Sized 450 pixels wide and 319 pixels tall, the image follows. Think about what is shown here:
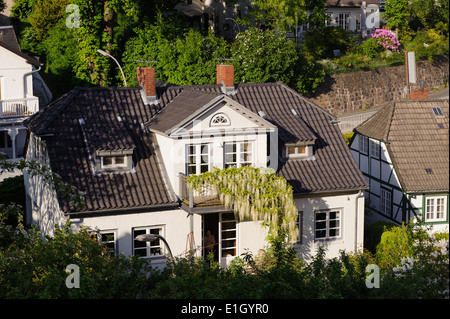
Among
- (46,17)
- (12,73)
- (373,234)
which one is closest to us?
(373,234)

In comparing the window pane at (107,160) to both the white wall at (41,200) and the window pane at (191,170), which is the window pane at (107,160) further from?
the window pane at (191,170)

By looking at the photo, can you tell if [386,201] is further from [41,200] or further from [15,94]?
[15,94]

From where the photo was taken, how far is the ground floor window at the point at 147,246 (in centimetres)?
2161

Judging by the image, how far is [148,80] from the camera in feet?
78.6

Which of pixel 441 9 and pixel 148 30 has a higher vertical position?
pixel 148 30

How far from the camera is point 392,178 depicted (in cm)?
2756

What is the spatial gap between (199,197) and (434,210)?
1016 centimetres

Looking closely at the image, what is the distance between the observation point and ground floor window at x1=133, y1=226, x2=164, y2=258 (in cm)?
2161

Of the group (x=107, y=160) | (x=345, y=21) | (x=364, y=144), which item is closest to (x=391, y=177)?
(x=364, y=144)

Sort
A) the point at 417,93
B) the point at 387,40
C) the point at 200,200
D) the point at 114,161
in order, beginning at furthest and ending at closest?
the point at 387,40
the point at 417,93
the point at 114,161
the point at 200,200

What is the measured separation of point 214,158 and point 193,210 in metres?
1.98

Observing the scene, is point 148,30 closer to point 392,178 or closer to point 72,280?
point 392,178

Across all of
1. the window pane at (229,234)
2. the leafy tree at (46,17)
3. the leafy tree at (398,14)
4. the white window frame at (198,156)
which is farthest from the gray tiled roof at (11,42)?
the leafy tree at (398,14)
